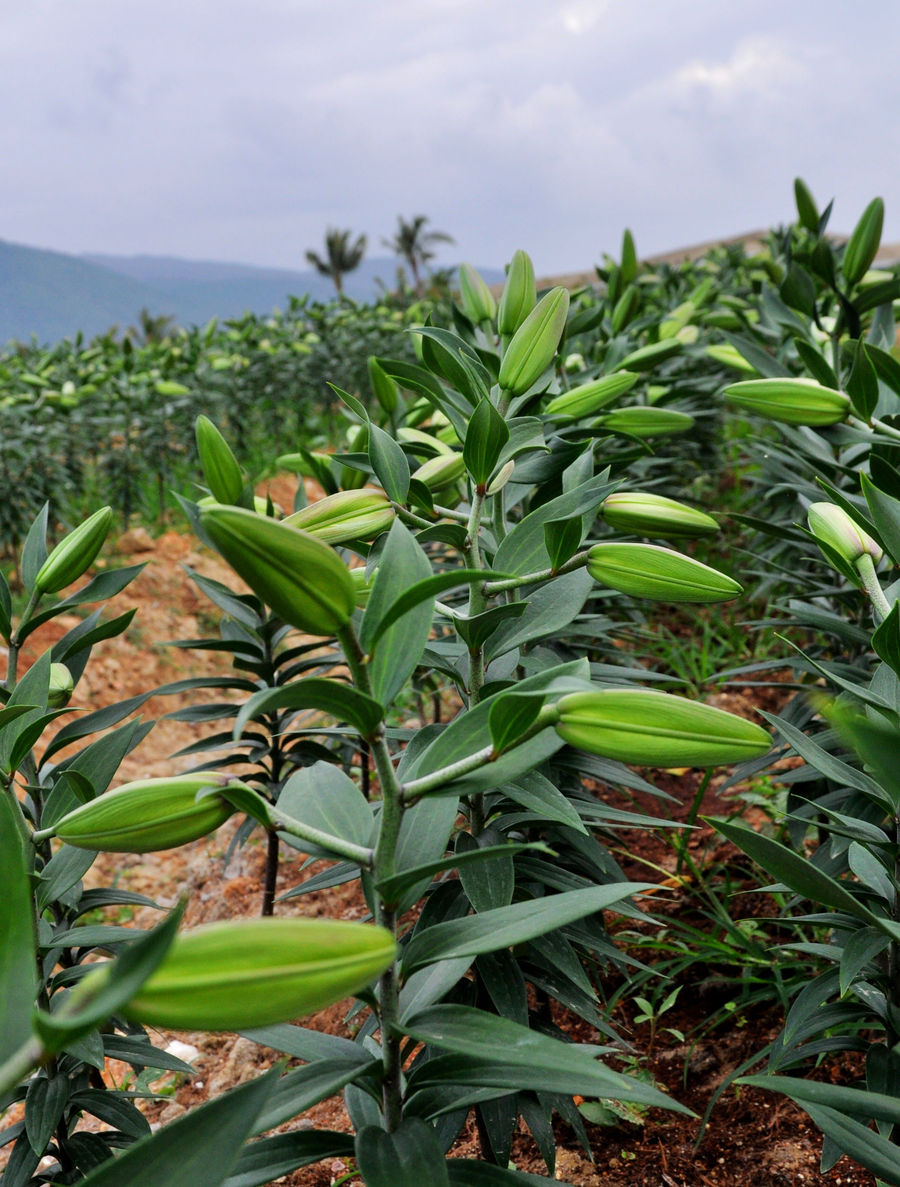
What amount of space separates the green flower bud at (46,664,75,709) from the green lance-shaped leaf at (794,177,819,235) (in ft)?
4.38

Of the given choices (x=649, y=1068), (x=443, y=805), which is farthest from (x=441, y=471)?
(x=649, y=1068)

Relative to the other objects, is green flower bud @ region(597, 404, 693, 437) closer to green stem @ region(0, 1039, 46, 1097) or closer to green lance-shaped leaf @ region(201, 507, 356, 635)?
green lance-shaped leaf @ region(201, 507, 356, 635)

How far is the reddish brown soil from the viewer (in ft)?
2.98

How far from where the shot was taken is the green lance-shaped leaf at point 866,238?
4.11 feet

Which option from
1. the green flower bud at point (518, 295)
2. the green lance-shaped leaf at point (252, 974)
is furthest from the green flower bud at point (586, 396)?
the green lance-shaped leaf at point (252, 974)

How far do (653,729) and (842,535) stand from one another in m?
0.37

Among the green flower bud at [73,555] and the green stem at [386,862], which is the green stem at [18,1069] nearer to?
the green stem at [386,862]

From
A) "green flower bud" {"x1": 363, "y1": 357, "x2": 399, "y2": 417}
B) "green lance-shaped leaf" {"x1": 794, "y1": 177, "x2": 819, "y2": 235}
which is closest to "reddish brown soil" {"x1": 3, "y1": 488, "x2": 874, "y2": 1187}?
"green flower bud" {"x1": 363, "y1": 357, "x2": 399, "y2": 417}

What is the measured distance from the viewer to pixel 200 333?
5137 mm

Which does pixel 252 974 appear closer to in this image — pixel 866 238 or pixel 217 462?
pixel 217 462

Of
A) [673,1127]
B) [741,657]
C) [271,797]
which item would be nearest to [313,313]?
[741,657]

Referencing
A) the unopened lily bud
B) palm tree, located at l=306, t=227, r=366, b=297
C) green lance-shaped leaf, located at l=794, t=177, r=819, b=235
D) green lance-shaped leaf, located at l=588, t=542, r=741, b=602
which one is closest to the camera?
green lance-shaped leaf, located at l=588, t=542, r=741, b=602

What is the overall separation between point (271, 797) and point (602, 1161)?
0.60 metres

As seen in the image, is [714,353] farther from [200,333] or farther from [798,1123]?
[200,333]
